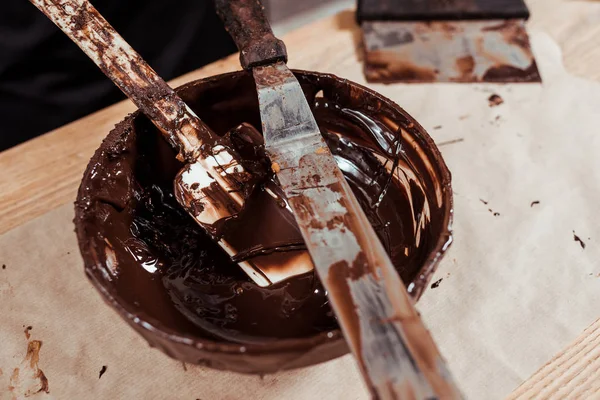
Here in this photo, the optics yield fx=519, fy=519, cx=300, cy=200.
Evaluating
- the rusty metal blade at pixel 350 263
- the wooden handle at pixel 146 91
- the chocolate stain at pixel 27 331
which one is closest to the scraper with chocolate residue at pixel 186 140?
the wooden handle at pixel 146 91

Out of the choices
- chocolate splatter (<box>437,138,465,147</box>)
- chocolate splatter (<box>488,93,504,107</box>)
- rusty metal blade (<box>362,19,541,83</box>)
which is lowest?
chocolate splatter (<box>488,93,504,107</box>)

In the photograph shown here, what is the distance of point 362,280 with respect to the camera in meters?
0.60

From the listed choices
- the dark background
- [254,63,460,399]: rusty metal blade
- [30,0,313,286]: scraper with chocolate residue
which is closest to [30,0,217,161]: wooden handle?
[30,0,313,286]: scraper with chocolate residue

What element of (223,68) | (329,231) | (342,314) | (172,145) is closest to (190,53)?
(223,68)

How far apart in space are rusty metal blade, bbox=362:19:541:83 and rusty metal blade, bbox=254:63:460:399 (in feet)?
1.79

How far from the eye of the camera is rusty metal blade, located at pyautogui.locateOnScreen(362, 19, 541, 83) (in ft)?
4.22

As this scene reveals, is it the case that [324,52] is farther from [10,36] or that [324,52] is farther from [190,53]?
[10,36]

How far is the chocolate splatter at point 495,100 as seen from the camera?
48.6 inches

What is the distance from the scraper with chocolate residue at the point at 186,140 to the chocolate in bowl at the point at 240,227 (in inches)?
1.2

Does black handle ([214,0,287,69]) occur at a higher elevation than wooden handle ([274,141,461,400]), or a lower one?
higher

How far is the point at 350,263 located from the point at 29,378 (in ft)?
1.92

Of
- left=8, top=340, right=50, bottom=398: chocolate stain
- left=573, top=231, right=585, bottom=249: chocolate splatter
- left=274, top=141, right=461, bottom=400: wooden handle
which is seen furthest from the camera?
left=573, top=231, right=585, bottom=249: chocolate splatter

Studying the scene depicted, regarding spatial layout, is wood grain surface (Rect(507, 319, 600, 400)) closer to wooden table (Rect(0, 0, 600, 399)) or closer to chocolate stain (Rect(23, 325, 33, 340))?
wooden table (Rect(0, 0, 600, 399))

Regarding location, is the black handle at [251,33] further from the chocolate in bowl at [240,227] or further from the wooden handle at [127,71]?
the wooden handle at [127,71]
